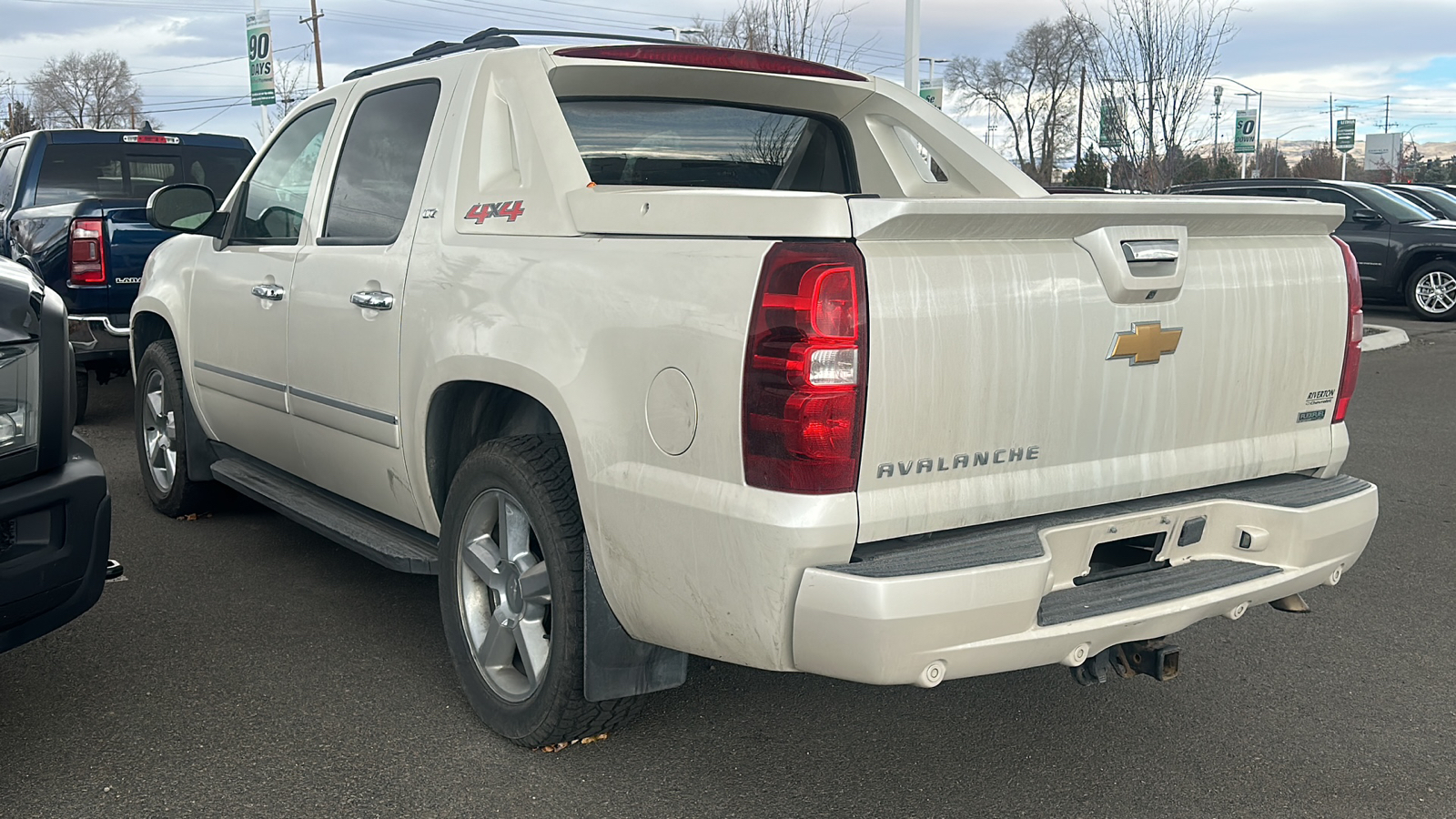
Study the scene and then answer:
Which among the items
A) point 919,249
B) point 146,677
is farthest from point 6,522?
point 919,249

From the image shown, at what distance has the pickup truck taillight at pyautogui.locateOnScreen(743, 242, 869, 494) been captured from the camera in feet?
8.45

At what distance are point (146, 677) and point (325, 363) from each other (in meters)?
1.12

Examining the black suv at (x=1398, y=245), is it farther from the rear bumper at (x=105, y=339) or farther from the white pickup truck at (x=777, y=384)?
the white pickup truck at (x=777, y=384)

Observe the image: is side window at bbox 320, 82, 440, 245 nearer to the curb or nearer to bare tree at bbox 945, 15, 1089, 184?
the curb

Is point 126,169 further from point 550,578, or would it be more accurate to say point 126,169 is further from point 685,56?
point 550,578

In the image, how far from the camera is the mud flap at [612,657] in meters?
3.13

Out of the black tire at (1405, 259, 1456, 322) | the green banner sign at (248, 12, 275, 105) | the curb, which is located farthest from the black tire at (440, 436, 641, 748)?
the green banner sign at (248, 12, 275, 105)

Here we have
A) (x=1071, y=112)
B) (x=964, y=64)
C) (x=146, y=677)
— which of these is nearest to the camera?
(x=146, y=677)

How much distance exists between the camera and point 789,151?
14.2 ft

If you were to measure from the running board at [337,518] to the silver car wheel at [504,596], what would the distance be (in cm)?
20

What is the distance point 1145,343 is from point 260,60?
27811mm

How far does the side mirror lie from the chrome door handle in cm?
157

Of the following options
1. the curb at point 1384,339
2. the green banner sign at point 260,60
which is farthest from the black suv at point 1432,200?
the green banner sign at point 260,60

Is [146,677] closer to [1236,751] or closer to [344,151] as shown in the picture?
[344,151]
